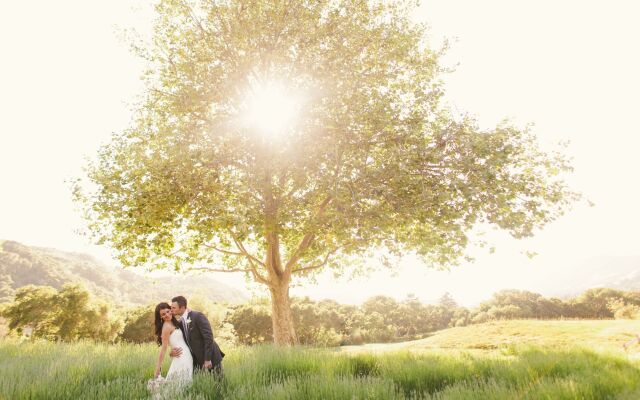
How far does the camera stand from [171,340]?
29.2ft

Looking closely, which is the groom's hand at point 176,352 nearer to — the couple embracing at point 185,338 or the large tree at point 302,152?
the couple embracing at point 185,338

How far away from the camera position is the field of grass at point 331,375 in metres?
6.65

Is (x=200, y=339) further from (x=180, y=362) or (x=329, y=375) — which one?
(x=329, y=375)

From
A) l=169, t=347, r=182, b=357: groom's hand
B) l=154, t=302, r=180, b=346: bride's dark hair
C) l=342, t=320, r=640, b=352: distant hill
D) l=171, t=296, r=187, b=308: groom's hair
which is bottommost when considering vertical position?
l=342, t=320, r=640, b=352: distant hill

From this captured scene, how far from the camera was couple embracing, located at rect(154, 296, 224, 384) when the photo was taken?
867 centimetres

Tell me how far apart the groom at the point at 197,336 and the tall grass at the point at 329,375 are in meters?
0.55

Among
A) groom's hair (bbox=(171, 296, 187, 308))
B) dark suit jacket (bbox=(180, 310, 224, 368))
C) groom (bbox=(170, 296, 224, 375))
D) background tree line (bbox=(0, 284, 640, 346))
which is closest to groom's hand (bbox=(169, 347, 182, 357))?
groom (bbox=(170, 296, 224, 375))

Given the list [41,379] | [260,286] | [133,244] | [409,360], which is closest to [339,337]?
[260,286]

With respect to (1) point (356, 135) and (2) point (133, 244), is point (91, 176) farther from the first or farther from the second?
(1) point (356, 135)

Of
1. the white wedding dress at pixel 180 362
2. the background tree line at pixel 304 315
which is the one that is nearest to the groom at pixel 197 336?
the white wedding dress at pixel 180 362

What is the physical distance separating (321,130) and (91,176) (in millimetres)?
10106

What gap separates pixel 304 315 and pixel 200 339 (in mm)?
54440

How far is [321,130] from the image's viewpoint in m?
17.1

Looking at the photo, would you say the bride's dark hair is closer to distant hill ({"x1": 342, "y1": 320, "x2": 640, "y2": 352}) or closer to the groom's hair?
the groom's hair
